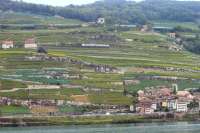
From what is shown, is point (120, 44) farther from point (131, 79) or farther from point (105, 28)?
point (131, 79)

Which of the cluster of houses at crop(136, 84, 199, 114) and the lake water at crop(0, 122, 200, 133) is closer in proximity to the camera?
the lake water at crop(0, 122, 200, 133)

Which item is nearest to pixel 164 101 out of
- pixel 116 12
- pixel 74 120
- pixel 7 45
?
pixel 74 120

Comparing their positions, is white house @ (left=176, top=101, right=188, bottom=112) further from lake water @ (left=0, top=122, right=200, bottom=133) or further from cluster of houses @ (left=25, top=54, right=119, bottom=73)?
cluster of houses @ (left=25, top=54, right=119, bottom=73)

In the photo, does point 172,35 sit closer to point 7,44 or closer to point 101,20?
point 101,20

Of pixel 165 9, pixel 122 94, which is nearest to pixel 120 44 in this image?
pixel 122 94

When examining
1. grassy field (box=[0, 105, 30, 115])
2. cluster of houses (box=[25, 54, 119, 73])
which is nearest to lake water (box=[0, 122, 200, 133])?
grassy field (box=[0, 105, 30, 115])
